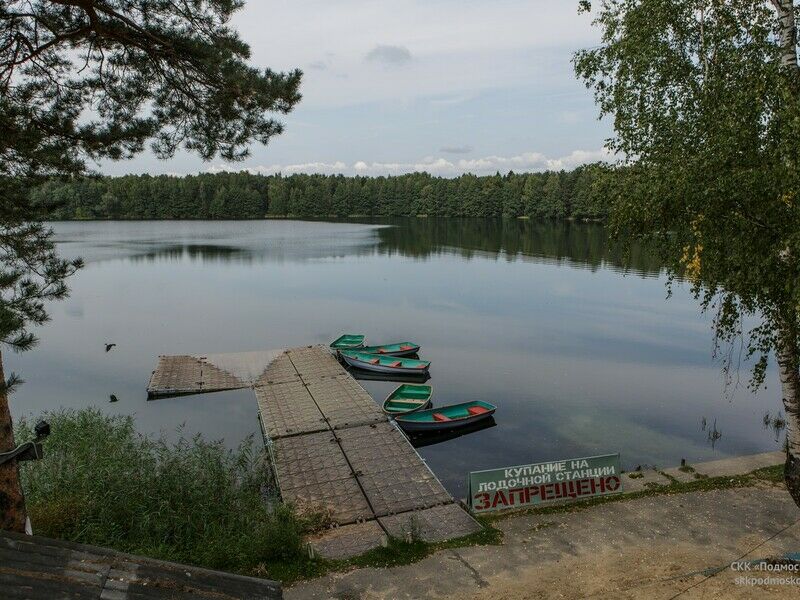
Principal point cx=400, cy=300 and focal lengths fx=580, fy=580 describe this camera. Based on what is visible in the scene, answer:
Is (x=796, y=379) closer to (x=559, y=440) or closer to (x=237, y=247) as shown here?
(x=559, y=440)

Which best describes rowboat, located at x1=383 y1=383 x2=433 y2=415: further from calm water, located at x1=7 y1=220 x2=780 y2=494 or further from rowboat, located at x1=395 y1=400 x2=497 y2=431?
calm water, located at x1=7 y1=220 x2=780 y2=494

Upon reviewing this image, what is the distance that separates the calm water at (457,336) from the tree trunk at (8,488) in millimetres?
11997

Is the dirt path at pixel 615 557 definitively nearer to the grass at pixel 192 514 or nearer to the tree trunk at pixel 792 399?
the grass at pixel 192 514

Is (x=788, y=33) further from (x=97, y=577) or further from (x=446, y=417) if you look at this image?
(x=446, y=417)

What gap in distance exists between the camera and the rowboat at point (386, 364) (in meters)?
29.2

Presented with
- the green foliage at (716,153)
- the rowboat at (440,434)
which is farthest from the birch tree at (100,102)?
the rowboat at (440,434)

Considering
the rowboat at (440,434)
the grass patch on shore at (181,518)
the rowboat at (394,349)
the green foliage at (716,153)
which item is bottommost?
the rowboat at (440,434)

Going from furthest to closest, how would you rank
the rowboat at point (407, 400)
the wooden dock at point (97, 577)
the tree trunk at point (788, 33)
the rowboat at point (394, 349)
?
the rowboat at point (394, 349) < the rowboat at point (407, 400) < the tree trunk at point (788, 33) < the wooden dock at point (97, 577)

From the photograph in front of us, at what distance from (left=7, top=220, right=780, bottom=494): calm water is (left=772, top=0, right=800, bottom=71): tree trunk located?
1328 centimetres

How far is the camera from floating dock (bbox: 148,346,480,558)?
12.7 meters

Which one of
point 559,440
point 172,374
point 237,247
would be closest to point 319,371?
point 172,374

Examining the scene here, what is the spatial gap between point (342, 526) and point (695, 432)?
49.9 feet

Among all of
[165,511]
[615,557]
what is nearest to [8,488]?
[165,511]

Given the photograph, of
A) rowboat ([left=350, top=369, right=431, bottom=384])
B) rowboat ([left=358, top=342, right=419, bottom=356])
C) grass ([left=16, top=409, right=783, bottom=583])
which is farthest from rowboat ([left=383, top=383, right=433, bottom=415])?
grass ([left=16, top=409, right=783, bottom=583])
